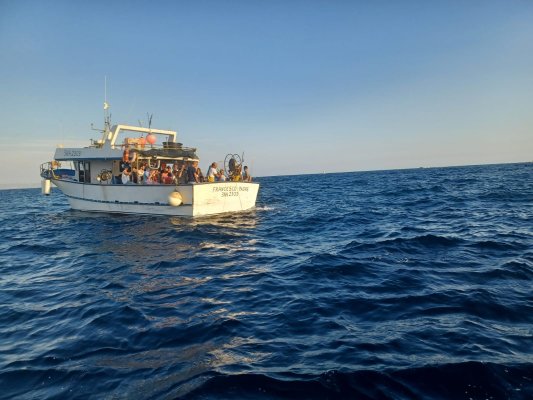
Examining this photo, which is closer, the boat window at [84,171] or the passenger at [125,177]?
the passenger at [125,177]

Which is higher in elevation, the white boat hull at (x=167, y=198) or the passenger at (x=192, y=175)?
the passenger at (x=192, y=175)

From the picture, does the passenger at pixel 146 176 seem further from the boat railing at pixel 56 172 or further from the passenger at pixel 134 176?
the boat railing at pixel 56 172

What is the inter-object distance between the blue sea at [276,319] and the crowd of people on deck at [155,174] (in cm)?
670

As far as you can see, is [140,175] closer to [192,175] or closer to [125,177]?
[125,177]

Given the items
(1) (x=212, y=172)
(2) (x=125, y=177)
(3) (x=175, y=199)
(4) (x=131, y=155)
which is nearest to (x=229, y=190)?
(1) (x=212, y=172)

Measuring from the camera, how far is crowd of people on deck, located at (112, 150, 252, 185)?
16500 mm

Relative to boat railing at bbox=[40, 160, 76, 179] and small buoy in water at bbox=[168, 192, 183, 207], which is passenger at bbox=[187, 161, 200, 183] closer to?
small buoy in water at bbox=[168, 192, 183, 207]

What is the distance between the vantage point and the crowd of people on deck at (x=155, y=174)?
54.1 ft

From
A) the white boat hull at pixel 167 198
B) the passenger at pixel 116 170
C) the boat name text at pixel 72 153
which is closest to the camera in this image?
the white boat hull at pixel 167 198

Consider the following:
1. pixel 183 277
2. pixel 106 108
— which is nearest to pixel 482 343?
pixel 183 277

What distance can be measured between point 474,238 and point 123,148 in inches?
715

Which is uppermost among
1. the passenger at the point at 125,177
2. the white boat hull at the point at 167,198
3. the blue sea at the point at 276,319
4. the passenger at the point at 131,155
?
the passenger at the point at 131,155

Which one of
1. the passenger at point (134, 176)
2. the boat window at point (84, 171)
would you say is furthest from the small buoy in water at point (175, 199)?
the boat window at point (84, 171)

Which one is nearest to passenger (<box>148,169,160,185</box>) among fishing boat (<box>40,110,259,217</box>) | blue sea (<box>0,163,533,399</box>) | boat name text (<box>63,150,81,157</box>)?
fishing boat (<box>40,110,259,217</box>)
